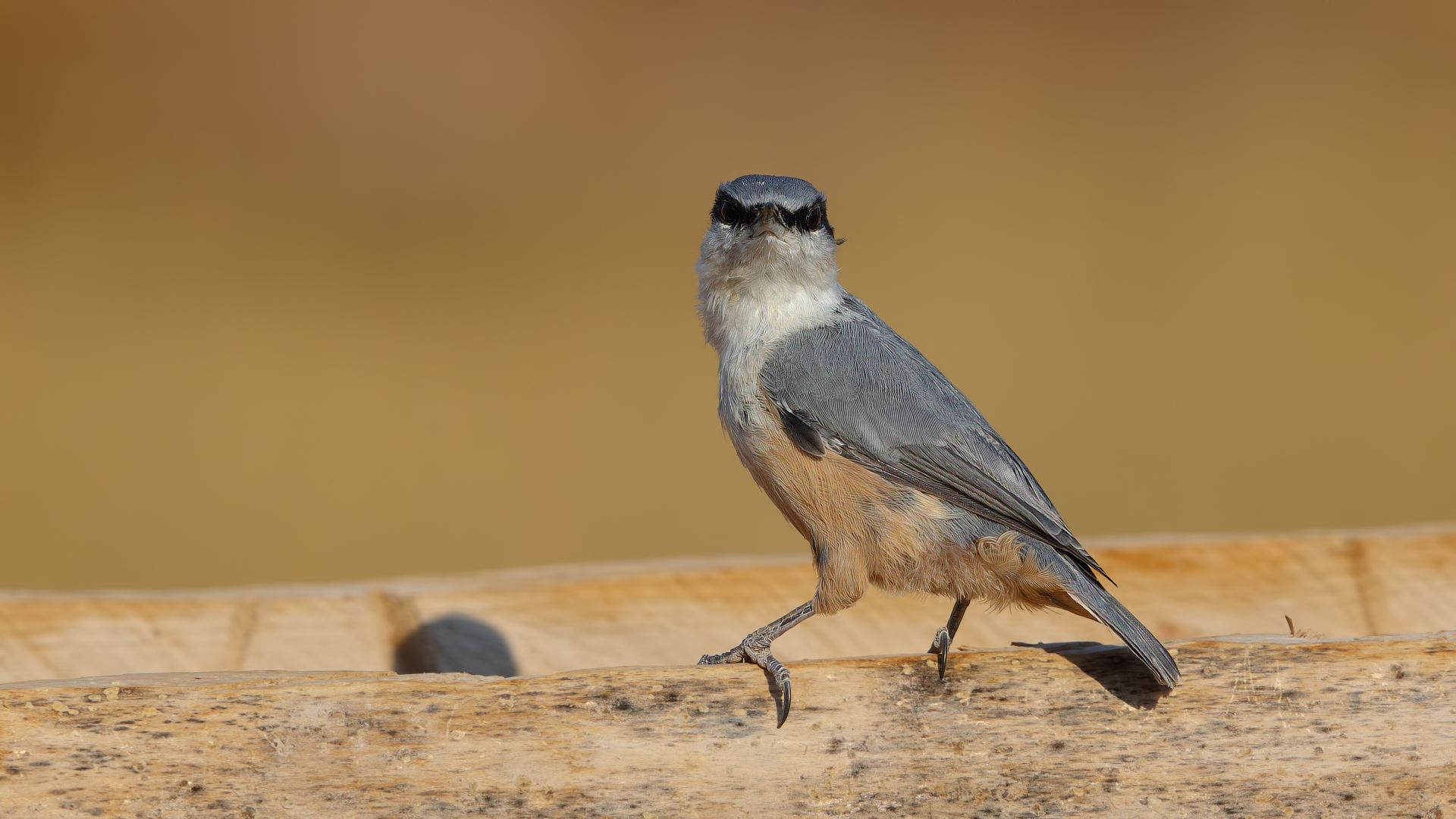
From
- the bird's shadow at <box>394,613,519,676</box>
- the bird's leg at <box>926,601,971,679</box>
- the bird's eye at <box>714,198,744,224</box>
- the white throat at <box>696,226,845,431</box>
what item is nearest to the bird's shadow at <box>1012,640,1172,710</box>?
the bird's leg at <box>926,601,971,679</box>

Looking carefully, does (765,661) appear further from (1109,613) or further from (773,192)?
(773,192)

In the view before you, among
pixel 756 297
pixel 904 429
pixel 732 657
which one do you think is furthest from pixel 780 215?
pixel 732 657

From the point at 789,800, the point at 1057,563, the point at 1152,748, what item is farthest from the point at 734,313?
the point at 1152,748

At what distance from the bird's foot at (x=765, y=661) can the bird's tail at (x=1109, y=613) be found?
1.50 feet

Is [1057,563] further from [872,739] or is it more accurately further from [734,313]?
[734,313]

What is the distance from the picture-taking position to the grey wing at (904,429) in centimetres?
175

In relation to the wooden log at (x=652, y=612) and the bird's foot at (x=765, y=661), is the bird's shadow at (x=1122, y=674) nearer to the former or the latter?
the bird's foot at (x=765, y=661)

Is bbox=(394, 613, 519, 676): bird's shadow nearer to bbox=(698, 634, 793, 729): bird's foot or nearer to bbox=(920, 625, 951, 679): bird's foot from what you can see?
bbox=(698, 634, 793, 729): bird's foot

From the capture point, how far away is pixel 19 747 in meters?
1.39

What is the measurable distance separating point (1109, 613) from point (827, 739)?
1.49 feet

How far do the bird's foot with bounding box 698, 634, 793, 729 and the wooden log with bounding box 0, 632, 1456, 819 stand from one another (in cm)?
2

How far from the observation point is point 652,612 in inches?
102

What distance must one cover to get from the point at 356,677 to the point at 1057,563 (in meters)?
1.07

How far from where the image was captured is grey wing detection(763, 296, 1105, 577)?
1745 mm
